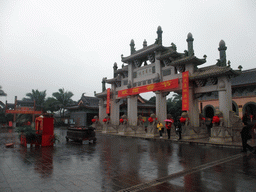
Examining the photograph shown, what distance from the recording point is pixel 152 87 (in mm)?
15953

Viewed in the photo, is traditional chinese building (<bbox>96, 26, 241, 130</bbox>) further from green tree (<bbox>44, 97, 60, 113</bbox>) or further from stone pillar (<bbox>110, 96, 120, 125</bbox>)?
green tree (<bbox>44, 97, 60, 113</bbox>)

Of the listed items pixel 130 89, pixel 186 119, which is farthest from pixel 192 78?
pixel 130 89

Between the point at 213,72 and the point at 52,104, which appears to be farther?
the point at 52,104

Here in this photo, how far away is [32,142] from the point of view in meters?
10.2

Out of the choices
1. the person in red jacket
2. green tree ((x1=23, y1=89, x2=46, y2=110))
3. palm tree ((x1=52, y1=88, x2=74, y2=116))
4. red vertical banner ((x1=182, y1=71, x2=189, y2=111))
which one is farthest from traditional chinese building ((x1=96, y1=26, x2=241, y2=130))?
green tree ((x1=23, y1=89, x2=46, y2=110))

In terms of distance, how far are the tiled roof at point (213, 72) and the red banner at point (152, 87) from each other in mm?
1636

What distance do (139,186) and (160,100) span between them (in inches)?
457

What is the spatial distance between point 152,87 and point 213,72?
213 inches

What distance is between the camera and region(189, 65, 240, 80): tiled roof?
11.4 m

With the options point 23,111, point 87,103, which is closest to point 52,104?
point 23,111

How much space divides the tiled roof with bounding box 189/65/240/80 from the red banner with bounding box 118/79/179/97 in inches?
64.4

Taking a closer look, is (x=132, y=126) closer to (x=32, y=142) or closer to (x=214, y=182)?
(x=32, y=142)

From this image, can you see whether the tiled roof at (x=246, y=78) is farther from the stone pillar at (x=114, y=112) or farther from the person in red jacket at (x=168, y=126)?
the stone pillar at (x=114, y=112)

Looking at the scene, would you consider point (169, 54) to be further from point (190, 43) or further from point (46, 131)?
point (46, 131)
